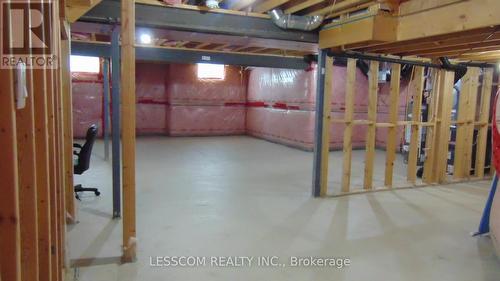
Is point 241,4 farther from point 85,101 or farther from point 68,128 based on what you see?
point 85,101

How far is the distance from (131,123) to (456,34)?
2699 mm

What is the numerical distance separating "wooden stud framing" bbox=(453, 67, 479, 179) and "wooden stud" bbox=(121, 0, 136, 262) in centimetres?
472

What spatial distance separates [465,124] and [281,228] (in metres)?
3.63

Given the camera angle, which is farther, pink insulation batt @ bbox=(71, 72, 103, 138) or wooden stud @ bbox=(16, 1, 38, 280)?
pink insulation batt @ bbox=(71, 72, 103, 138)

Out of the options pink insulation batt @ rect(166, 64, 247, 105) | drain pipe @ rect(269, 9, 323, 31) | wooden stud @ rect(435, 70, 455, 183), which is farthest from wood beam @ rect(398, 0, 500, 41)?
pink insulation batt @ rect(166, 64, 247, 105)

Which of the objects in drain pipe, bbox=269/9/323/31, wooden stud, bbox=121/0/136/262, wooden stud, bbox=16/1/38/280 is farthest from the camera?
drain pipe, bbox=269/9/323/31

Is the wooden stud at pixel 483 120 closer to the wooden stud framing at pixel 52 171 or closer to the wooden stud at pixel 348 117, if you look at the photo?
the wooden stud at pixel 348 117

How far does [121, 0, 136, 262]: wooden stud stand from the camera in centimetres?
245

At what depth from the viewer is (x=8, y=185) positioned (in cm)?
101

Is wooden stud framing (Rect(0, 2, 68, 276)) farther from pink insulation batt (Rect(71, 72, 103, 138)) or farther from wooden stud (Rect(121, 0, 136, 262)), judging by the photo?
pink insulation batt (Rect(71, 72, 103, 138))

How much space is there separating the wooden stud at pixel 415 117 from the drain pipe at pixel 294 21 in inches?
69.8

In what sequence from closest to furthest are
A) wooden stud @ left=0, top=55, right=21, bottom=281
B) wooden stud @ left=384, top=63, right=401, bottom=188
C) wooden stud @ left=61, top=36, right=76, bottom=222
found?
wooden stud @ left=0, top=55, right=21, bottom=281, wooden stud @ left=61, top=36, right=76, bottom=222, wooden stud @ left=384, top=63, right=401, bottom=188

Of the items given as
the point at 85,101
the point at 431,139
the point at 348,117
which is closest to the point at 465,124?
the point at 431,139

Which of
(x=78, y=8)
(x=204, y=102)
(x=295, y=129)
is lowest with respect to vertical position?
(x=295, y=129)
